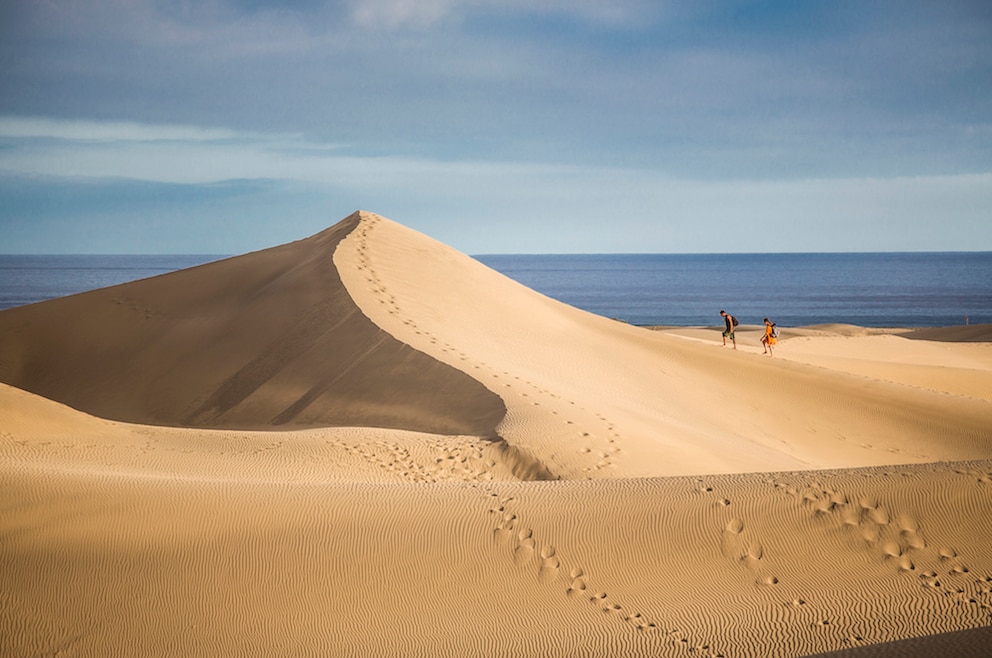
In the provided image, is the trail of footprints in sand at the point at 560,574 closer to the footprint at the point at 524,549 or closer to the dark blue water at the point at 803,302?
the footprint at the point at 524,549

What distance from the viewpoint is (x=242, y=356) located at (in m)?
16.8

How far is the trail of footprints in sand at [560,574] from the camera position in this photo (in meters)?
5.45

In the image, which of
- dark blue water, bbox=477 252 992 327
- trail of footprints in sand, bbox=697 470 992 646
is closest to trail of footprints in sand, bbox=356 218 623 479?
trail of footprints in sand, bbox=697 470 992 646

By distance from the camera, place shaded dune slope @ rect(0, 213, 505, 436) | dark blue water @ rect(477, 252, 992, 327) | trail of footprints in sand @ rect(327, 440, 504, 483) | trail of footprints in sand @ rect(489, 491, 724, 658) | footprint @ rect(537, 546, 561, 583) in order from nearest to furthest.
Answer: trail of footprints in sand @ rect(489, 491, 724, 658)
footprint @ rect(537, 546, 561, 583)
trail of footprints in sand @ rect(327, 440, 504, 483)
shaded dune slope @ rect(0, 213, 505, 436)
dark blue water @ rect(477, 252, 992, 327)

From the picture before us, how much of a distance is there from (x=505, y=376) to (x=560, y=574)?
7962mm

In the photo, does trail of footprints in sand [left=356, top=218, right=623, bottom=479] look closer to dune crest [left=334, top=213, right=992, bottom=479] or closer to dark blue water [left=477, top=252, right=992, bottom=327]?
dune crest [left=334, top=213, right=992, bottom=479]

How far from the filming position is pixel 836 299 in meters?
83.8

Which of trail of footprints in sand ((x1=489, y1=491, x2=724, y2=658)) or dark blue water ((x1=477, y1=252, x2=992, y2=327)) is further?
dark blue water ((x1=477, y1=252, x2=992, y2=327))

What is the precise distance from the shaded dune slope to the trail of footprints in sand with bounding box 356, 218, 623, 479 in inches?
26.1

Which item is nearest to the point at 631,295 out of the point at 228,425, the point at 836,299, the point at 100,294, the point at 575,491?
the point at 836,299

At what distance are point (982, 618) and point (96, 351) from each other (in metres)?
18.3

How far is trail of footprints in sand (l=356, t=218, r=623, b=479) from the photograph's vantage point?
1045 cm

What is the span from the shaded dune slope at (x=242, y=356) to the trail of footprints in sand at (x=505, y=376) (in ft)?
2.18

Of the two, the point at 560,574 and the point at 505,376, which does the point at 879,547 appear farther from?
the point at 505,376
